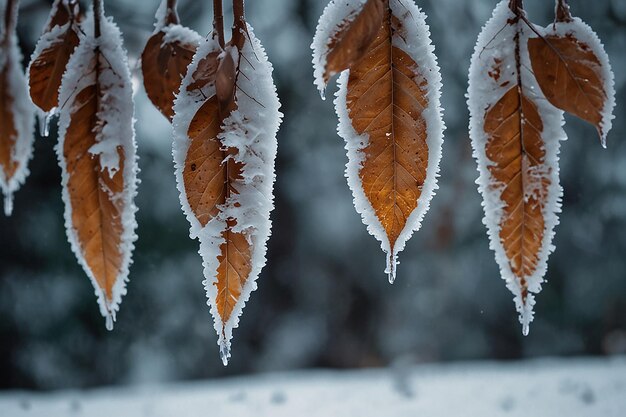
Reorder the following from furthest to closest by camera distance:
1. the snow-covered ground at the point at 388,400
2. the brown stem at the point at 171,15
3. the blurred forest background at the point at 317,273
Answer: the blurred forest background at the point at 317,273
the snow-covered ground at the point at 388,400
the brown stem at the point at 171,15

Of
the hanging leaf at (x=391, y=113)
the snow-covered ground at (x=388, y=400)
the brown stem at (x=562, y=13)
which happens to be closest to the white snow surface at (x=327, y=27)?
the hanging leaf at (x=391, y=113)

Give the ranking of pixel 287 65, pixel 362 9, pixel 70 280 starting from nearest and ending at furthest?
pixel 362 9 < pixel 287 65 < pixel 70 280

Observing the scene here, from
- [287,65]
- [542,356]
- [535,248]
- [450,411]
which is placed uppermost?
[287,65]

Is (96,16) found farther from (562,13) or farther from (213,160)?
(562,13)

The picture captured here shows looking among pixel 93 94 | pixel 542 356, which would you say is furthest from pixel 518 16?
pixel 542 356

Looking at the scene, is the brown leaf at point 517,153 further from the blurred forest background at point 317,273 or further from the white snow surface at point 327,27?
the blurred forest background at point 317,273

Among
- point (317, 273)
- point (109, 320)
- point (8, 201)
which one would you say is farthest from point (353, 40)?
point (317, 273)

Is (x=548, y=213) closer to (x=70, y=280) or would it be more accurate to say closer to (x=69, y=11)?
(x=69, y=11)
